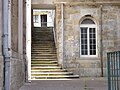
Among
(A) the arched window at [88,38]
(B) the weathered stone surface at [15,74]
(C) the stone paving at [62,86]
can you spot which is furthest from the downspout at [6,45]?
(A) the arched window at [88,38]

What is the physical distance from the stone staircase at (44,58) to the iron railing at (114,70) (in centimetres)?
1118

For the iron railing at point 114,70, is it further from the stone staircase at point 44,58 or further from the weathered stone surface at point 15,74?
the stone staircase at point 44,58

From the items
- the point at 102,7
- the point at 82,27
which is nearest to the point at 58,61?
the point at 82,27

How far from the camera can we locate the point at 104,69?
21438mm

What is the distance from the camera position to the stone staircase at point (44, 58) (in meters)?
19.8

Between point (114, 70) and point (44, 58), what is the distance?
14460 mm

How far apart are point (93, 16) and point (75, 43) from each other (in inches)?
82.1

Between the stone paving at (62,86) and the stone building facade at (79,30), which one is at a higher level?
the stone building facade at (79,30)

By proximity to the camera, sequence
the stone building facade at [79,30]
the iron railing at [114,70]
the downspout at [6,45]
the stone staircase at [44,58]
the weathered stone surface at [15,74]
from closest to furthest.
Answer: the iron railing at [114,70], the downspout at [6,45], the weathered stone surface at [15,74], the stone staircase at [44,58], the stone building facade at [79,30]

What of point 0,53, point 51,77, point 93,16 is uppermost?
point 93,16

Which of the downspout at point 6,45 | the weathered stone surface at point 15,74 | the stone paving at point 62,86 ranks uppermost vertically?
the downspout at point 6,45

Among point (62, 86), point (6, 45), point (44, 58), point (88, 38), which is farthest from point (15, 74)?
point (88, 38)

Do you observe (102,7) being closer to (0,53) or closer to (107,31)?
(107,31)

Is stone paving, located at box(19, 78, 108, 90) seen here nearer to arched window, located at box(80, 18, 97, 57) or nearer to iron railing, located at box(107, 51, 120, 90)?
iron railing, located at box(107, 51, 120, 90)
